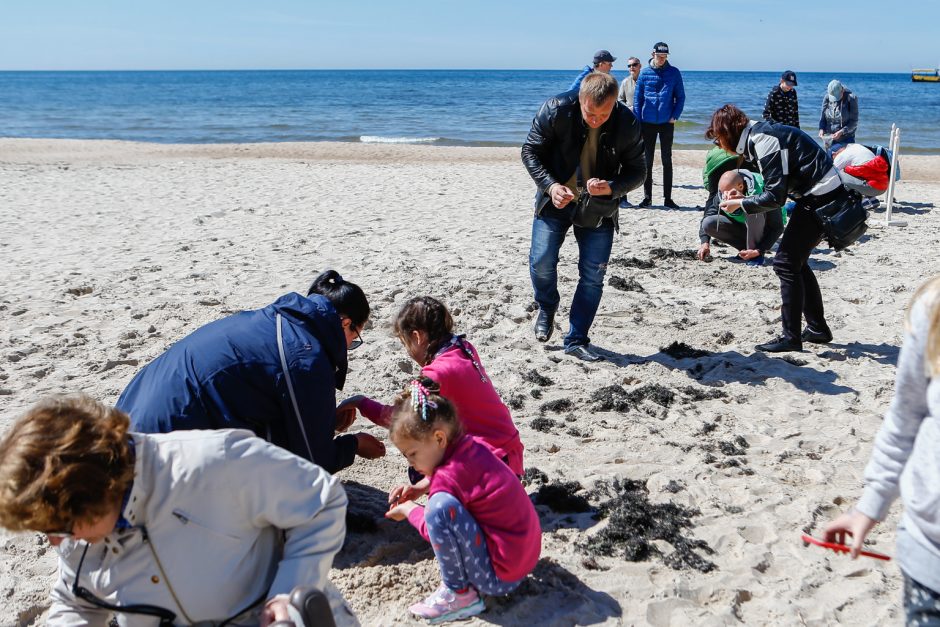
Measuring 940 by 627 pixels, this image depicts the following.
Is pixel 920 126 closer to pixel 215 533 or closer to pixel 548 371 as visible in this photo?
pixel 548 371

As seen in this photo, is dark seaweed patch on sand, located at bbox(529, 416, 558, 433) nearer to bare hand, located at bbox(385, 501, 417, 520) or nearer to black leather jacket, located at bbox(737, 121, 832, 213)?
bare hand, located at bbox(385, 501, 417, 520)

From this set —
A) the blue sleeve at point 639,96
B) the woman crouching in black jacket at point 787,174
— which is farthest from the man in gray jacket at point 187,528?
the blue sleeve at point 639,96

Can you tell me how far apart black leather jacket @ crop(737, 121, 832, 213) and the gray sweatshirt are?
132 inches

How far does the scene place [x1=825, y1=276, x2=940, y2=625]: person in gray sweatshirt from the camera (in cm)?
173

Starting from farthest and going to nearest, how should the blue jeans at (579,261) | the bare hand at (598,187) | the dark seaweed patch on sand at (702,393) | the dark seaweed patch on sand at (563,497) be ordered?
the blue jeans at (579,261) → the bare hand at (598,187) → the dark seaweed patch on sand at (702,393) → the dark seaweed patch on sand at (563,497)

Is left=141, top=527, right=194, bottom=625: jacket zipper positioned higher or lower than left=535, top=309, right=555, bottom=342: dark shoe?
higher

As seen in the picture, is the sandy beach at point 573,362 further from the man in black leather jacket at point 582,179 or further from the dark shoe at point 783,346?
the man in black leather jacket at point 582,179

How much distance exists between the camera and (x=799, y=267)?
524 cm

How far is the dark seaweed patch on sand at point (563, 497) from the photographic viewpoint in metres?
3.63

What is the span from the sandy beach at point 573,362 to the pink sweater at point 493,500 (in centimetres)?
26

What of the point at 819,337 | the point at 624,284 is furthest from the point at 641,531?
the point at 624,284

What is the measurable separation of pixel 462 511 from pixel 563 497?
103 centimetres

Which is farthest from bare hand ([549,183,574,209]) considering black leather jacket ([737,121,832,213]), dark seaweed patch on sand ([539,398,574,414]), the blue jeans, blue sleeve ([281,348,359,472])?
blue sleeve ([281,348,359,472])

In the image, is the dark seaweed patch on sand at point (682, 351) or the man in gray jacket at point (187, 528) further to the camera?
the dark seaweed patch on sand at point (682, 351)
